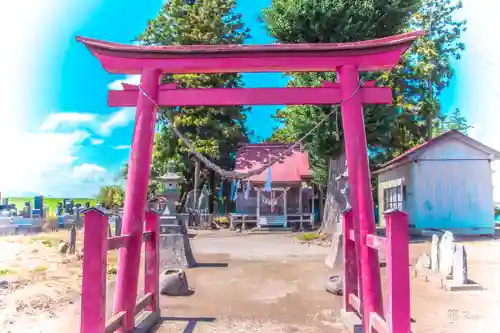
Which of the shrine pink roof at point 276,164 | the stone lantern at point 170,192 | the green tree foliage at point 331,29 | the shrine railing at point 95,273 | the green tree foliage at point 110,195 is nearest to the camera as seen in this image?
the shrine railing at point 95,273

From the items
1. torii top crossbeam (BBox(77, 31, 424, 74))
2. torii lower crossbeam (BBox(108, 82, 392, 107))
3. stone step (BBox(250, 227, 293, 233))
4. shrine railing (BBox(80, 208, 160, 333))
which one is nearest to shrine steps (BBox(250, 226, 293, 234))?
stone step (BBox(250, 227, 293, 233))

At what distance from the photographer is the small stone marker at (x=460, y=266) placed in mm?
7607

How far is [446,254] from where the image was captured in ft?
27.7

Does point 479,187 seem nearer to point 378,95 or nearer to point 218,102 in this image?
point 378,95

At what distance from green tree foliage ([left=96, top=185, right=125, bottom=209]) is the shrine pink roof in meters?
11.0

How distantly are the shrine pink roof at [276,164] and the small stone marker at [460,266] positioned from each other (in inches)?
585

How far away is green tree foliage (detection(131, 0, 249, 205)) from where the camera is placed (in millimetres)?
27391

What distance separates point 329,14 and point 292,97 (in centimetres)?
1036

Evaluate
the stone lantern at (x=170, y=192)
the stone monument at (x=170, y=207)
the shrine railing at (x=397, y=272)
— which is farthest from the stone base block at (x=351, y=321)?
the stone lantern at (x=170, y=192)

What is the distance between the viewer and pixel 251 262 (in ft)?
37.8

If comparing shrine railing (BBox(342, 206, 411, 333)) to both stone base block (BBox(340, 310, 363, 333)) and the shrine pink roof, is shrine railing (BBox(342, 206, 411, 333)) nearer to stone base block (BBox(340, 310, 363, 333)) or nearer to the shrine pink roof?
stone base block (BBox(340, 310, 363, 333))

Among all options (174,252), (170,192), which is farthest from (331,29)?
(174,252)

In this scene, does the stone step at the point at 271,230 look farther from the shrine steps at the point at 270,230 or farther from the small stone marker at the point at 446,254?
the small stone marker at the point at 446,254

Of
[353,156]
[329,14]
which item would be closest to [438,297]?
[353,156]
